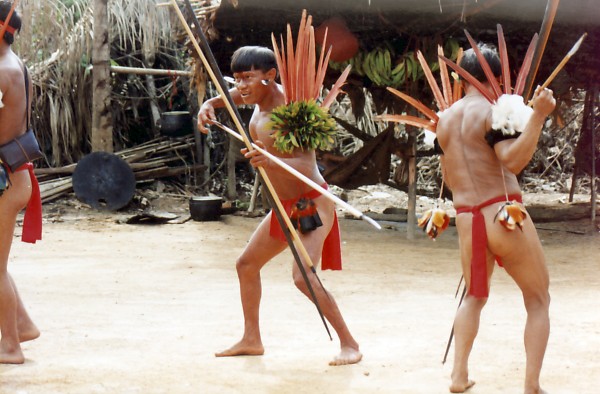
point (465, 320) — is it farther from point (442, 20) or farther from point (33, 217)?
point (442, 20)

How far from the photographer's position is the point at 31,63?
1218 cm

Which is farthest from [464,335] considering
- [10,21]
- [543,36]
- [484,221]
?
[10,21]

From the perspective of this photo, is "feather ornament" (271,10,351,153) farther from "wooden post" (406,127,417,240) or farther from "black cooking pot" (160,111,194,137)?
"black cooking pot" (160,111,194,137)

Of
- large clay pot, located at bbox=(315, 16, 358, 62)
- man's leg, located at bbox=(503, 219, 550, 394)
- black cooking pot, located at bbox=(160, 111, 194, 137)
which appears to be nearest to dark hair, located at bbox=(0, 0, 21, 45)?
man's leg, located at bbox=(503, 219, 550, 394)

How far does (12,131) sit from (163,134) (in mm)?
8762

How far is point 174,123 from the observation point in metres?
12.9

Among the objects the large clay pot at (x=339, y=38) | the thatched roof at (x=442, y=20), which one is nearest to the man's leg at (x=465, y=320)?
the thatched roof at (x=442, y=20)

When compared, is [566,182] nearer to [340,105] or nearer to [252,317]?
[340,105]

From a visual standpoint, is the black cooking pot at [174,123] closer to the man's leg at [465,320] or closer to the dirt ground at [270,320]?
the dirt ground at [270,320]

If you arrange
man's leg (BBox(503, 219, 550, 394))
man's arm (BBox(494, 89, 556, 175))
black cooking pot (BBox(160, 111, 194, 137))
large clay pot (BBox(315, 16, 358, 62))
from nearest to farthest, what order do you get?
man's arm (BBox(494, 89, 556, 175)) → man's leg (BBox(503, 219, 550, 394)) → large clay pot (BBox(315, 16, 358, 62)) → black cooking pot (BBox(160, 111, 194, 137))

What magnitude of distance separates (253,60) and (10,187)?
55.0 inches

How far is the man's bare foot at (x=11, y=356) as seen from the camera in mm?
4344

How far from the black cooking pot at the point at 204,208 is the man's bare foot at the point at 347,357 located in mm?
6740

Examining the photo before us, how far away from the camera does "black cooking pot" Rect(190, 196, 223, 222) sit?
11.0 meters
